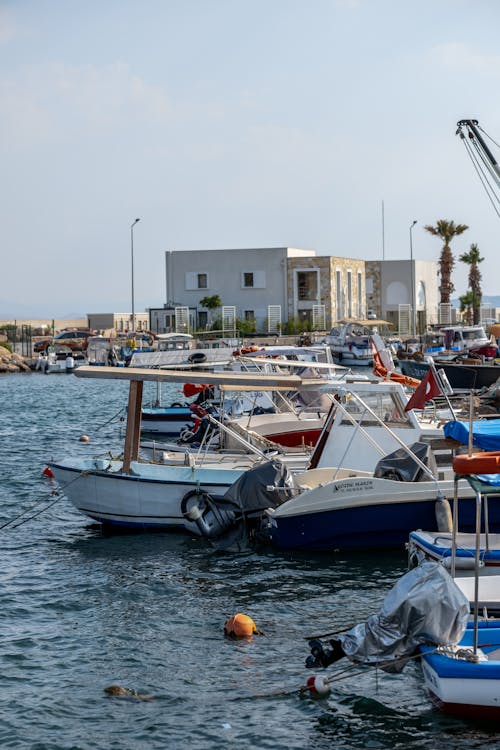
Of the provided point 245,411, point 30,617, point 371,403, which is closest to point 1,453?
point 245,411

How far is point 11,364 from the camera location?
88375 mm

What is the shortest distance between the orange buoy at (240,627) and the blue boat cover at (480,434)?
3813mm

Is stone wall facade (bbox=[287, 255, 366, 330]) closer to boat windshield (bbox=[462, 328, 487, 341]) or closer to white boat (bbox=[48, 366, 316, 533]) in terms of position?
boat windshield (bbox=[462, 328, 487, 341])

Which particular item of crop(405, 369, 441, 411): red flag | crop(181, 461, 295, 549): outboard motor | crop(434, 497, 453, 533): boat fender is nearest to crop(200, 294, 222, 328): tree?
crop(405, 369, 441, 411): red flag

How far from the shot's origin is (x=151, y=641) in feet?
46.2

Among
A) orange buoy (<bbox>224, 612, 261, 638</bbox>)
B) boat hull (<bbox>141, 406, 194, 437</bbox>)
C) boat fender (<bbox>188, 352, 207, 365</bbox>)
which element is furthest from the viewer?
boat hull (<bbox>141, 406, 194, 437</bbox>)

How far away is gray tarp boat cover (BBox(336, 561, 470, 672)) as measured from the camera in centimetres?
1088

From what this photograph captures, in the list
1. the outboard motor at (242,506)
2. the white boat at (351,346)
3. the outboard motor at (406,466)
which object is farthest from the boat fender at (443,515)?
the white boat at (351,346)

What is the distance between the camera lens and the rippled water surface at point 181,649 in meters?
11.2

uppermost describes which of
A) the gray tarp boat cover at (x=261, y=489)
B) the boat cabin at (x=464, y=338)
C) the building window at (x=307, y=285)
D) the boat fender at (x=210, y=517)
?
the building window at (x=307, y=285)

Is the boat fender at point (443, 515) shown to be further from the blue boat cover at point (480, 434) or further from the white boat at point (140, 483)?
the blue boat cover at point (480, 434)

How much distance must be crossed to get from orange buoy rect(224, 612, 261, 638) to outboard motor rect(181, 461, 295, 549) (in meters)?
4.22

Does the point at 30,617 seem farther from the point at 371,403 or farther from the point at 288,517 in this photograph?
the point at 371,403

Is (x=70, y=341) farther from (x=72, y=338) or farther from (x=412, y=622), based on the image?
(x=412, y=622)
